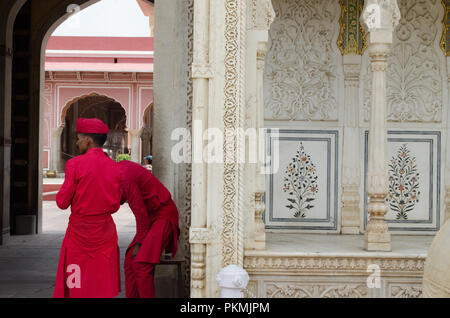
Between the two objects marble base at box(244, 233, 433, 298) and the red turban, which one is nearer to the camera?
the red turban

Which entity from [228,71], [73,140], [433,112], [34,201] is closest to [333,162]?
[433,112]

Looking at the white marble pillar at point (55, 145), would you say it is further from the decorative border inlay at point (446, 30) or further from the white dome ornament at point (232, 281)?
the white dome ornament at point (232, 281)

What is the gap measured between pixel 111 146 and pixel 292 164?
912 inches

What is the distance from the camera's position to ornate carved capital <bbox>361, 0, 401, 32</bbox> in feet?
11.6

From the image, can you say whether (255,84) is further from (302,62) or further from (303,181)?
(303,181)

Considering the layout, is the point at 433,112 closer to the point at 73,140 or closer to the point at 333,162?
the point at 333,162

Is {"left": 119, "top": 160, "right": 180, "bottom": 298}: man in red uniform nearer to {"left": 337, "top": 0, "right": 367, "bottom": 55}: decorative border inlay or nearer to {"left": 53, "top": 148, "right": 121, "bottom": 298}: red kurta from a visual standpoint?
{"left": 53, "top": 148, "right": 121, "bottom": 298}: red kurta

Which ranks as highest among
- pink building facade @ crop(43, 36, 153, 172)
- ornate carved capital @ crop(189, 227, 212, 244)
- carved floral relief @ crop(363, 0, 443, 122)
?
pink building facade @ crop(43, 36, 153, 172)

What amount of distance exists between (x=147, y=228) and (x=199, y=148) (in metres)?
0.69

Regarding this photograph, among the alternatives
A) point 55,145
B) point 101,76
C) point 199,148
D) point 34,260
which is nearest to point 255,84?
point 199,148

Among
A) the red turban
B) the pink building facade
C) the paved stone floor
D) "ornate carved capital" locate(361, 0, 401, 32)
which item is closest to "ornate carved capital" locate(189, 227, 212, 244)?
the red turban

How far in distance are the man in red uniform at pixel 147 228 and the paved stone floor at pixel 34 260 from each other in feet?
3.09

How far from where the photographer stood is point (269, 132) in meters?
4.42

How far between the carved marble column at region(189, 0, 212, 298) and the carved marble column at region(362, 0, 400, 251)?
1.16 meters
